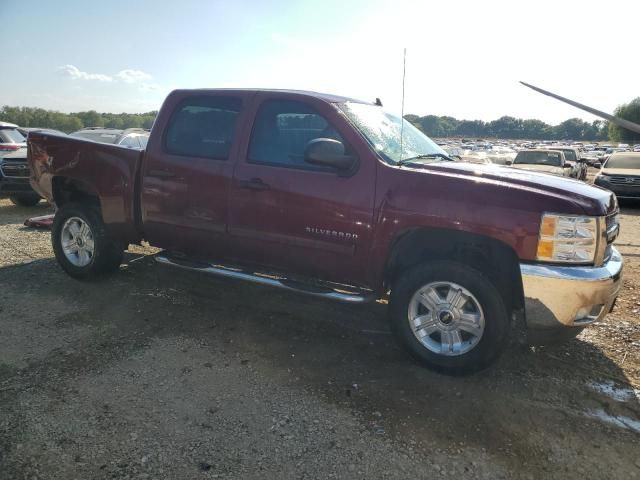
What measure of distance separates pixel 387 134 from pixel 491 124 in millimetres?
151812

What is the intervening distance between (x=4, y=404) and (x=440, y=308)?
9.23 ft

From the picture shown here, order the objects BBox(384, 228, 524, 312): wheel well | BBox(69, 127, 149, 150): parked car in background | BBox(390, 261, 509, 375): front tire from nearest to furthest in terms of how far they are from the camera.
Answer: BBox(390, 261, 509, 375): front tire
BBox(384, 228, 524, 312): wheel well
BBox(69, 127, 149, 150): parked car in background

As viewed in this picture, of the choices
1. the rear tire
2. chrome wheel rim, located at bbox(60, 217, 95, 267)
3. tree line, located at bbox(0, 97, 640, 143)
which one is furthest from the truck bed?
tree line, located at bbox(0, 97, 640, 143)

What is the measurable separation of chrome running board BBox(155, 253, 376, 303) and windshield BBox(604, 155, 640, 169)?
500 inches

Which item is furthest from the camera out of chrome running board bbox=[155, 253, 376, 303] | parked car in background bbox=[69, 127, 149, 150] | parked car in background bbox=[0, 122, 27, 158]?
parked car in background bbox=[0, 122, 27, 158]

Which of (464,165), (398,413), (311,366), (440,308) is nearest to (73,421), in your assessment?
(311,366)

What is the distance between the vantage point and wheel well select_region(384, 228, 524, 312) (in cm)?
331

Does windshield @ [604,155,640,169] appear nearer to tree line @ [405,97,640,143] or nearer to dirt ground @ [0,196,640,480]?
dirt ground @ [0,196,640,480]

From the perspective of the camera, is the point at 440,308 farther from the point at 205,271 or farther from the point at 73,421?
the point at 73,421

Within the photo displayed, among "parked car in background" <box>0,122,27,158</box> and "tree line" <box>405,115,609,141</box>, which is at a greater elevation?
"tree line" <box>405,115,609,141</box>

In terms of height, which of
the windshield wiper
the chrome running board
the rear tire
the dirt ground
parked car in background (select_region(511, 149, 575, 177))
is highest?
the windshield wiper

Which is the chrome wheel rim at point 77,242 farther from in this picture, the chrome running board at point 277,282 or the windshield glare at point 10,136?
the windshield glare at point 10,136

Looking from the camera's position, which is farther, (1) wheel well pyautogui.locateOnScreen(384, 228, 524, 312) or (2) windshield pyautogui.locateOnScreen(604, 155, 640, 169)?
(2) windshield pyautogui.locateOnScreen(604, 155, 640, 169)

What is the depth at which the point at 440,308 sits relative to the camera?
337 centimetres
